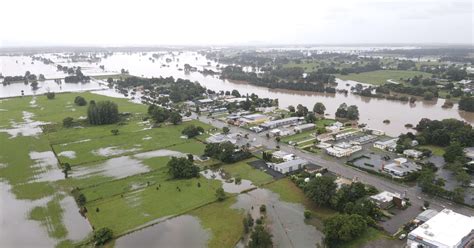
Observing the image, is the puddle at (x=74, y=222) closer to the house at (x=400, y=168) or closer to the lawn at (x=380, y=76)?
the house at (x=400, y=168)

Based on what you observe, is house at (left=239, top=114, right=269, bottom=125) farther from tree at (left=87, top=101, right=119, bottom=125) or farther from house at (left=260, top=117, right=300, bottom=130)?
tree at (left=87, top=101, right=119, bottom=125)

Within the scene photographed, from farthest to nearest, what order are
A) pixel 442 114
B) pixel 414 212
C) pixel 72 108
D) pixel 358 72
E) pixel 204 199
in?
1. pixel 358 72
2. pixel 72 108
3. pixel 442 114
4. pixel 204 199
5. pixel 414 212

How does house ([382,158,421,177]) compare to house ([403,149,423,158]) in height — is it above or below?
below

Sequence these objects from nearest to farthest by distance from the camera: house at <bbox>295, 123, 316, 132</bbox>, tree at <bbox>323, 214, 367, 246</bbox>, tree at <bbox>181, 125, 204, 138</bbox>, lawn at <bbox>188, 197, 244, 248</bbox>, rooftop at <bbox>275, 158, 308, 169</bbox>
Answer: tree at <bbox>323, 214, 367, 246</bbox> → lawn at <bbox>188, 197, 244, 248</bbox> → rooftop at <bbox>275, 158, 308, 169</bbox> → tree at <bbox>181, 125, 204, 138</bbox> → house at <bbox>295, 123, 316, 132</bbox>

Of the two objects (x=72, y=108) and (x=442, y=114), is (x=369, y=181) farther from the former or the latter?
(x=72, y=108)

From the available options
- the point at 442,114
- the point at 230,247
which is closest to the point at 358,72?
the point at 442,114

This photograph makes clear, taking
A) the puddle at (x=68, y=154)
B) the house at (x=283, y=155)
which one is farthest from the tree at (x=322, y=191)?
the puddle at (x=68, y=154)

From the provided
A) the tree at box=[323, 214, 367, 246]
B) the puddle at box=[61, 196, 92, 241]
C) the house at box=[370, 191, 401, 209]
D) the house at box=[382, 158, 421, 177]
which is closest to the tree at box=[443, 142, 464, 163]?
the house at box=[382, 158, 421, 177]
